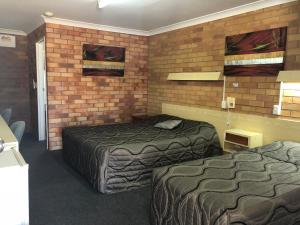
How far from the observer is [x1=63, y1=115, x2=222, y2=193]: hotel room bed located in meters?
2.82

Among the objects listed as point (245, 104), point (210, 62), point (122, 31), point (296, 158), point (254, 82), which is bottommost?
point (296, 158)

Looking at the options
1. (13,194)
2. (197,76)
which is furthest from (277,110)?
(13,194)

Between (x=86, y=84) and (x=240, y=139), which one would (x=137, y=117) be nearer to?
(x=86, y=84)

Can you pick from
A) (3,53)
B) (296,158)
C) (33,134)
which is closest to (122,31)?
(3,53)

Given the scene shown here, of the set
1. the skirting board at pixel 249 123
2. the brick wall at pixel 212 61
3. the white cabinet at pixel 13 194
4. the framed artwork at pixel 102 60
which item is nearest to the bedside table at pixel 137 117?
the brick wall at pixel 212 61

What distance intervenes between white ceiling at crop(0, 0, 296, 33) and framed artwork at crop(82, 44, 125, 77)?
1.50ft

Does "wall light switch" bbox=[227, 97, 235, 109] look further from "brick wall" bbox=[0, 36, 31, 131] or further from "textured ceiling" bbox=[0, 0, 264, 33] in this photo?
"brick wall" bbox=[0, 36, 31, 131]

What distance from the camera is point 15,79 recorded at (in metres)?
5.52

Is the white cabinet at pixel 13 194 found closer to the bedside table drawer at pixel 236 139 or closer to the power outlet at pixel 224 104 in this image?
the bedside table drawer at pixel 236 139

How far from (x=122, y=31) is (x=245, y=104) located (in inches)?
107

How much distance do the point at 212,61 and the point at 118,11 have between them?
1566 millimetres

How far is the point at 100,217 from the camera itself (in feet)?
7.75

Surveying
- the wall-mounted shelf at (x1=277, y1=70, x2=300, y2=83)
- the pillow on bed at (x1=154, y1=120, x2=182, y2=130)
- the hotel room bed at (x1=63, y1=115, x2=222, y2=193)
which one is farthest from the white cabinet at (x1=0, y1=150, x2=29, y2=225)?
the wall-mounted shelf at (x1=277, y1=70, x2=300, y2=83)

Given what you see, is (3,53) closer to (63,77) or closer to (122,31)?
(63,77)
